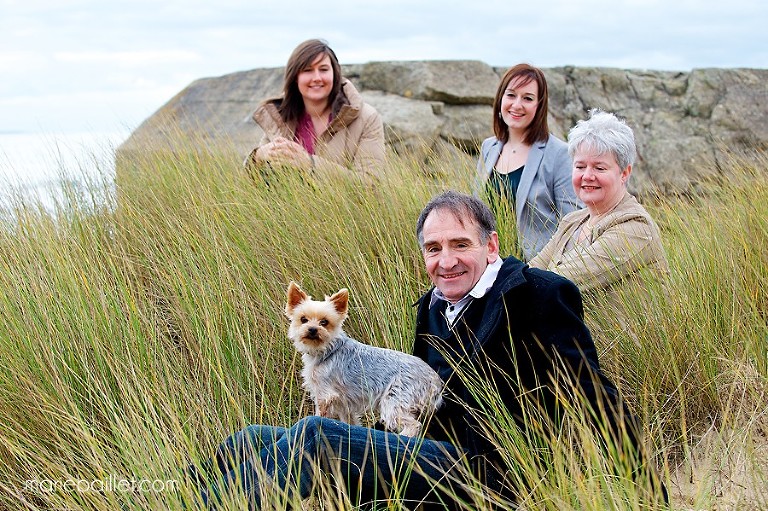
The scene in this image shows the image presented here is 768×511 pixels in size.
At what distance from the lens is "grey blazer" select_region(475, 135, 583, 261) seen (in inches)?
206

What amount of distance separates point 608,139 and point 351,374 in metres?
1.92

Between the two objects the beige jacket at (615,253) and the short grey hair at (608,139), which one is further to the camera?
the short grey hair at (608,139)

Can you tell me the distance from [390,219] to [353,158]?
1494 millimetres

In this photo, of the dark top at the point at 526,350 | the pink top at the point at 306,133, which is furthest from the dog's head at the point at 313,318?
the pink top at the point at 306,133

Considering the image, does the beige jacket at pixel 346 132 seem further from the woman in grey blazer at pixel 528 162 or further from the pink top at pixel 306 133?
the woman in grey blazer at pixel 528 162

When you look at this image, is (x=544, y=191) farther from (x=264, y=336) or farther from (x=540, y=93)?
(x=264, y=336)

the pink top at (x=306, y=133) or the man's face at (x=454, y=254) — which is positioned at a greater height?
the pink top at (x=306, y=133)

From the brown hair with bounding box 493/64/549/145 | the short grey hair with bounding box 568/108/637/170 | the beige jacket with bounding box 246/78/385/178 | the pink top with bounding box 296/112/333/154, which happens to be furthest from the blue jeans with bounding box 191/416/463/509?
the pink top with bounding box 296/112/333/154

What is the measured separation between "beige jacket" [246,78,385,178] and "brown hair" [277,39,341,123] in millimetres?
86

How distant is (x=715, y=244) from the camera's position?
4.31m

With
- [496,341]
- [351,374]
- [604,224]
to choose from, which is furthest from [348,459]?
[604,224]

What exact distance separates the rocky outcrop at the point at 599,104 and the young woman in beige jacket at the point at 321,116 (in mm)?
3081

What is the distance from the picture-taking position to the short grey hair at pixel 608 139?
4.07 m

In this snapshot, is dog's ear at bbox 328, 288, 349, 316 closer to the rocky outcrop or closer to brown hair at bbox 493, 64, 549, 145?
brown hair at bbox 493, 64, 549, 145
